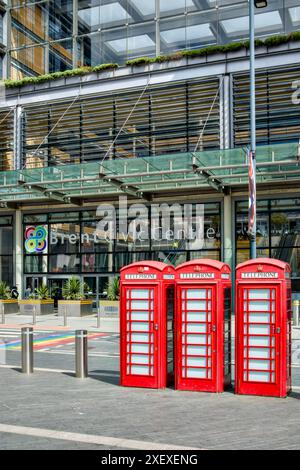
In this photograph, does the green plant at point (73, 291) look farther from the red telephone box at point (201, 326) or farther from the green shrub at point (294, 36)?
the red telephone box at point (201, 326)

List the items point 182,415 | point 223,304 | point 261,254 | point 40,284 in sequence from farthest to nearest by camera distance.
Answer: point 40,284 < point 261,254 < point 223,304 < point 182,415

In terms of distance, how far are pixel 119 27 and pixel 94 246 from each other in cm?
1349

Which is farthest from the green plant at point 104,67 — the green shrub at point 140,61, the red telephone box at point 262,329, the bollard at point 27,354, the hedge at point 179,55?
the red telephone box at point 262,329

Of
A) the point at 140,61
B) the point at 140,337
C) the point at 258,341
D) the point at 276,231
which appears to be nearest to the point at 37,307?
the point at 276,231

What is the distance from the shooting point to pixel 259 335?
364 inches

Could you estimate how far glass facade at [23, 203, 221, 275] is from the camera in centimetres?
2941

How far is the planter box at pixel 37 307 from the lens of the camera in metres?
28.7

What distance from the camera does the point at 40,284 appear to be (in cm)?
3319

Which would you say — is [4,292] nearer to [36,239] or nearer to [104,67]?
[36,239]

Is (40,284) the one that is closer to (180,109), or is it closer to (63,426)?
(180,109)

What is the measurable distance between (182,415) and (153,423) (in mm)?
597

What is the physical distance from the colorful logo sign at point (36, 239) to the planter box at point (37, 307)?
15.2 feet

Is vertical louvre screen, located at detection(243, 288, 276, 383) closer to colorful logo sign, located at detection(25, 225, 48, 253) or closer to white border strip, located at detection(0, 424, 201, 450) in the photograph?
white border strip, located at detection(0, 424, 201, 450)

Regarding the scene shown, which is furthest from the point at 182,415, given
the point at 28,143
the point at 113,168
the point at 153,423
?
the point at 28,143
